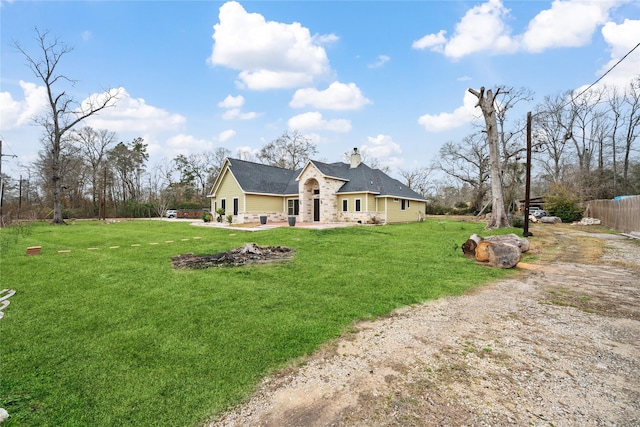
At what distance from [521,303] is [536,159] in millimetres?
37793

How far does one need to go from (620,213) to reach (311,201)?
20.0 m

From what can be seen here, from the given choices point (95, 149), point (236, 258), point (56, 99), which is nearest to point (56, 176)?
point (56, 99)

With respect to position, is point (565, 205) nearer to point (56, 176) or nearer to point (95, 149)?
point (56, 176)

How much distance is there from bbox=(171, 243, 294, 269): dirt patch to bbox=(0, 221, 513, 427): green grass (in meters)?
0.54

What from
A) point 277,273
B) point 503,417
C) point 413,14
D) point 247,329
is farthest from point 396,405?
point 413,14

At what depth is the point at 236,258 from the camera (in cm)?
828

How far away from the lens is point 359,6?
13.0 metres

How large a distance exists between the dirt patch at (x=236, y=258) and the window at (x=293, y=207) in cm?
1509

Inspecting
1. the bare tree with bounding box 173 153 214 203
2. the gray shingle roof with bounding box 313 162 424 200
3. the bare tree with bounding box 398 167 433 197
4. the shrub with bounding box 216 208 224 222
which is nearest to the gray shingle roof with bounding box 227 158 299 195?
the shrub with bounding box 216 208 224 222

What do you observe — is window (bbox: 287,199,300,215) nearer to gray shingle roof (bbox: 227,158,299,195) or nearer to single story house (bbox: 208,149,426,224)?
single story house (bbox: 208,149,426,224)

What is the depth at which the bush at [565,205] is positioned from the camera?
2358 centimetres

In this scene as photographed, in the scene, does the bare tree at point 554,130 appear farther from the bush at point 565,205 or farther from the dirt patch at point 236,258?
the dirt patch at point 236,258

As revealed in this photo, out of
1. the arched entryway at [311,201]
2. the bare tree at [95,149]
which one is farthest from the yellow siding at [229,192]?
the bare tree at [95,149]

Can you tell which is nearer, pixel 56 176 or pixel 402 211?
pixel 56 176
